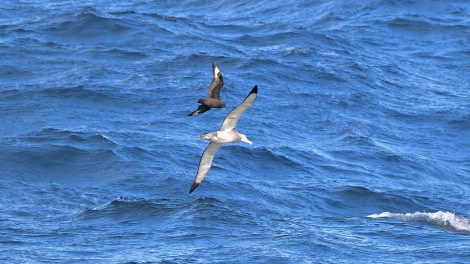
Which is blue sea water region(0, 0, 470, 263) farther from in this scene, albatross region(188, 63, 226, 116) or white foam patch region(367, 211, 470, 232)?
albatross region(188, 63, 226, 116)

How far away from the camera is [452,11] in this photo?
54.9m

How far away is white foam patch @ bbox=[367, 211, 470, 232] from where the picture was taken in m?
35.5

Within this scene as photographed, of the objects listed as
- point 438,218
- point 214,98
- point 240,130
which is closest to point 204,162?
point 214,98

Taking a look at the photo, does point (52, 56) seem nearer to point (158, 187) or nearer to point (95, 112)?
point (95, 112)

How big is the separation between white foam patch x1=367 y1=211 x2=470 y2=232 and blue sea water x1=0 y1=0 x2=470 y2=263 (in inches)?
4.1

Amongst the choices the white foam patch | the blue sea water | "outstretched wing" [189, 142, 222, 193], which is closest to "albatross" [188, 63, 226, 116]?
"outstretched wing" [189, 142, 222, 193]

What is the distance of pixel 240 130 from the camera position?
41.0 m

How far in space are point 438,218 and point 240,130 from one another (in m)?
7.87

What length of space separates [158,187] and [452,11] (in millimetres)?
22575

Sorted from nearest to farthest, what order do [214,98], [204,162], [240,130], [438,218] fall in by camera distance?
[214,98]
[204,162]
[438,218]
[240,130]

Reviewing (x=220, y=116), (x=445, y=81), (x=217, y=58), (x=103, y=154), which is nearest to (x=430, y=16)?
(x=445, y=81)

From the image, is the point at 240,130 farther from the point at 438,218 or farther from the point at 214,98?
the point at 214,98

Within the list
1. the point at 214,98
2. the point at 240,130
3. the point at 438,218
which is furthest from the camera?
the point at 240,130

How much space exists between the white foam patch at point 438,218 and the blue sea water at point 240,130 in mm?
104
